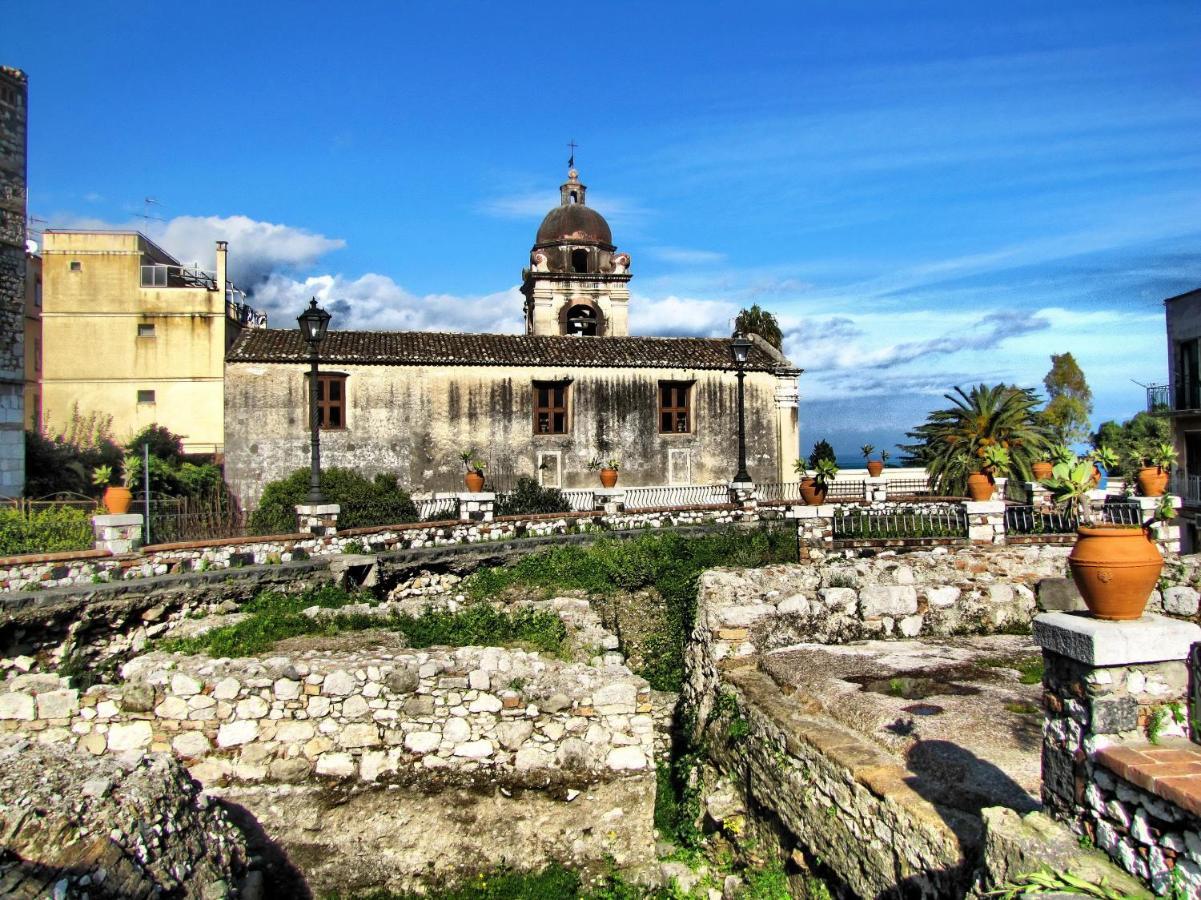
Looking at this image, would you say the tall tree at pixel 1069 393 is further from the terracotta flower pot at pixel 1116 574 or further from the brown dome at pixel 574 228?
the terracotta flower pot at pixel 1116 574

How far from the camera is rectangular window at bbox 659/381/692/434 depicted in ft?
95.1

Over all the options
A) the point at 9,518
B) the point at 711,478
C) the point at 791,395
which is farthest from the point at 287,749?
the point at 791,395

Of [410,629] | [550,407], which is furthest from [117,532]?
[550,407]

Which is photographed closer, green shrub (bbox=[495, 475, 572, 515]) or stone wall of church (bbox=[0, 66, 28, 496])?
stone wall of church (bbox=[0, 66, 28, 496])

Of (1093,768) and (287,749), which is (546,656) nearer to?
(287,749)

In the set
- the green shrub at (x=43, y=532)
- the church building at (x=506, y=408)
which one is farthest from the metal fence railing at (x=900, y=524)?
the green shrub at (x=43, y=532)

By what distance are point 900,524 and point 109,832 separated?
1446 centimetres

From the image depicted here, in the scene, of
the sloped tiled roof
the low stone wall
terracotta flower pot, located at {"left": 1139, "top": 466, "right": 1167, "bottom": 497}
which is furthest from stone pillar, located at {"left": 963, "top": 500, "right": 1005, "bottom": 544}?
the sloped tiled roof

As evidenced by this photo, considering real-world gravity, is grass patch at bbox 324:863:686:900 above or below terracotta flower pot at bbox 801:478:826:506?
below

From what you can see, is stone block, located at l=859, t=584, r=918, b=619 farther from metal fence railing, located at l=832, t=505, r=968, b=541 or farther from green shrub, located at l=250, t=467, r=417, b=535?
green shrub, located at l=250, t=467, r=417, b=535

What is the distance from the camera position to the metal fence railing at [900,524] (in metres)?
16.6

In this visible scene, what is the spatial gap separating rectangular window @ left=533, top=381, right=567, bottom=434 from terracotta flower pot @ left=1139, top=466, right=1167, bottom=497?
1617 centimetres

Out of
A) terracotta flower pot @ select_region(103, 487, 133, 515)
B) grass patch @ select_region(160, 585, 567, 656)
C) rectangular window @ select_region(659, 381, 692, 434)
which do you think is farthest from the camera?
rectangular window @ select_region(659, 381, 692, 434)

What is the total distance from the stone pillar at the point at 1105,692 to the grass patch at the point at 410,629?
633 centimetres
